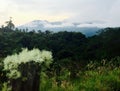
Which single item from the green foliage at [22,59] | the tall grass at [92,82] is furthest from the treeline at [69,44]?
the green foliage at [22,59]

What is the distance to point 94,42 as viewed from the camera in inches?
3113

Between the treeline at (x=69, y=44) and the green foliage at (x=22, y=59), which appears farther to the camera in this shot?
the treeline at (x=69, y=44)

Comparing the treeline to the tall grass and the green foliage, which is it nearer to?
the tall grass

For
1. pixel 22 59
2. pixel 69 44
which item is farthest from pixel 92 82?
pixel 69 44

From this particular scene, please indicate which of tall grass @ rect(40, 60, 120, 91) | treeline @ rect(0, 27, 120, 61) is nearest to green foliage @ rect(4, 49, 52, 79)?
tall grass @ rect(40, 60, 120, 91)

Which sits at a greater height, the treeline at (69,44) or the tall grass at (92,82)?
the tall grass at (92,82)

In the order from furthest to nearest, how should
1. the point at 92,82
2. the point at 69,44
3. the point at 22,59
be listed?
the point at 69,44 < the point at 92,82 < the point at 22,59

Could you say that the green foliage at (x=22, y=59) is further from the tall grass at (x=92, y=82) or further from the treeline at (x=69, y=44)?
the treeline at (x=69, y=44)

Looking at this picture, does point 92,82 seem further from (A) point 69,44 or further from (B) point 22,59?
(A) point 69,44

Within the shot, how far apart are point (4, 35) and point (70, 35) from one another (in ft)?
53.1

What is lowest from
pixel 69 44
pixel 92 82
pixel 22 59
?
pixel 69 44

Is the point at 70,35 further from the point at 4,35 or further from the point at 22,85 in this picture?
the point at 22,85

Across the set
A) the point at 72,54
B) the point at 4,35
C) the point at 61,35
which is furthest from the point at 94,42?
the point at 4,35

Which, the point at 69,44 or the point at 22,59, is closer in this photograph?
the point at 22,59
